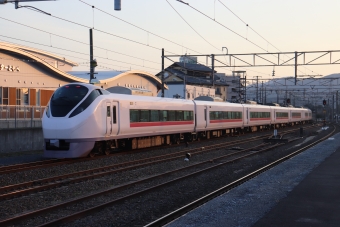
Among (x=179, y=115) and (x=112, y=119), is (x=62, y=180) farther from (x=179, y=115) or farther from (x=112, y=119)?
(x=179, y=115)

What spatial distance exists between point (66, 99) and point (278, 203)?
11267 mm

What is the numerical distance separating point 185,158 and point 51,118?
6143 mm

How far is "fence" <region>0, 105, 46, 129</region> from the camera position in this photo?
1035 inches

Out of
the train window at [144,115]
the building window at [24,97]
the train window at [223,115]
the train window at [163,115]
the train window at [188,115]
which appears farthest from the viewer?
the train window at [223,115]

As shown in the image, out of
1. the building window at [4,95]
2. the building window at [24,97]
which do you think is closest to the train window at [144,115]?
the building window at [4,95]

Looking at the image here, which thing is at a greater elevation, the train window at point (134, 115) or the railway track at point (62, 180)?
the train window at point (134, 115)

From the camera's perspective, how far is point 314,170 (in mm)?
17562

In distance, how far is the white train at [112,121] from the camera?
63.1 feet

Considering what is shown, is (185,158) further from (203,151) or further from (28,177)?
(28,177)

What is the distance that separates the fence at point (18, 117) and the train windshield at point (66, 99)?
7.05m

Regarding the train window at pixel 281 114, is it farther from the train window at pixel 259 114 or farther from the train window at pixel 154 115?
the train window at pixel 154 115

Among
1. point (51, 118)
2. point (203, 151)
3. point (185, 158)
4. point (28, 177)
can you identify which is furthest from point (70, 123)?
point (203, 151)

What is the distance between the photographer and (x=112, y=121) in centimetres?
2159

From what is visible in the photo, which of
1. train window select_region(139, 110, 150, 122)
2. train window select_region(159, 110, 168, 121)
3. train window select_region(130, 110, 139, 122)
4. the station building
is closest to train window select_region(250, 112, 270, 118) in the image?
the station building
